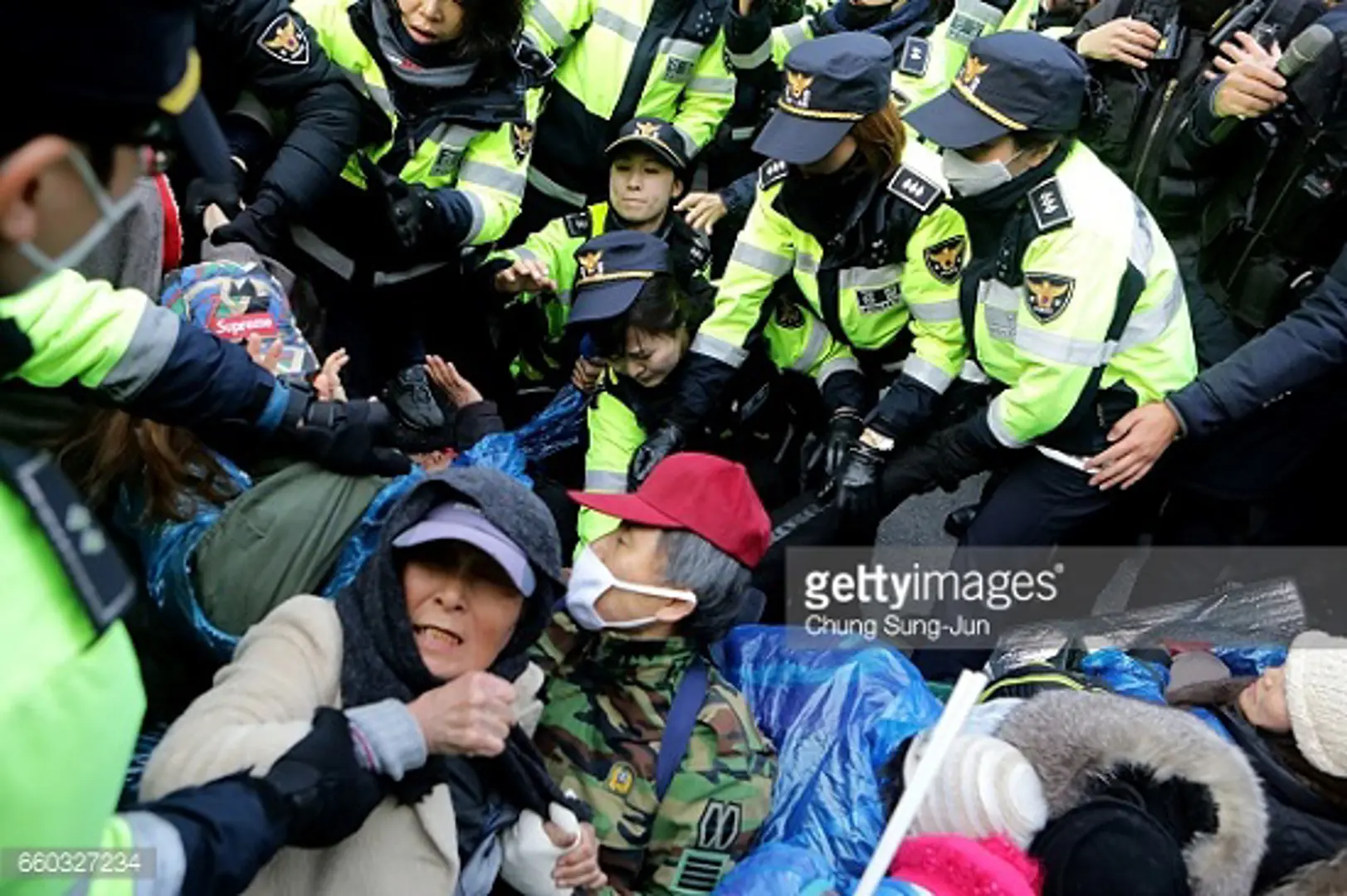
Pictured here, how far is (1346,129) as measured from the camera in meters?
3.07

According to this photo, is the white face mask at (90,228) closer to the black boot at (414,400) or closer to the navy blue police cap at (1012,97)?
the navy blue police cap at (1012,97)

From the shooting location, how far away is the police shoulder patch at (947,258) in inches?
128

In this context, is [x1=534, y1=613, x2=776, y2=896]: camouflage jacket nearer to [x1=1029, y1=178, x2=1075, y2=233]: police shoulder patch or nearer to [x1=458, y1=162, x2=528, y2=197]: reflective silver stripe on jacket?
[x1=1029, y1=178, x2=1075, y2=233]: police shoulder patch

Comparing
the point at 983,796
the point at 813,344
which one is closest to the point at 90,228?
the point at 983,796

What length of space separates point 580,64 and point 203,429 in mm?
2224

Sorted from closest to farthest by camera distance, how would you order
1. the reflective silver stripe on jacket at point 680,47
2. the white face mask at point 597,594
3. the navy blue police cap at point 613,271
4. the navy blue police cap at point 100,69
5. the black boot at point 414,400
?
the navy blue police cap at point 100,69, the white face mask at point 597,594, the navy blue police cap at point 613,271, the black boot at point 414,400, the reflective silver stripe on jacket at point 680,47

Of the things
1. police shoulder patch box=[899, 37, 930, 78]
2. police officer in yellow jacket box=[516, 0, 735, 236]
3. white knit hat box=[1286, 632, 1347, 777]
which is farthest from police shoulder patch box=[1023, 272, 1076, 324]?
police shoulder patch box=[899, 37, 930, 78]

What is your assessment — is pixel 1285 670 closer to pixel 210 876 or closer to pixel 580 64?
pixel 210 876

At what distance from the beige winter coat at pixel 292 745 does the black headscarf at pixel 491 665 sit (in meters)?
0.03

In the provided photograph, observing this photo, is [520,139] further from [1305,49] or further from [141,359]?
[1305,49]

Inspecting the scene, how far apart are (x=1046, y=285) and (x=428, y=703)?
1.85 metres

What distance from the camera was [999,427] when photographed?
10.3 feet

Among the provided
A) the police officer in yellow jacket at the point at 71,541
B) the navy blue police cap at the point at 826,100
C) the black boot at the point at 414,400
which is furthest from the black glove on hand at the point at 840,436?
the police officer in yellow jacket at the point at 71,541

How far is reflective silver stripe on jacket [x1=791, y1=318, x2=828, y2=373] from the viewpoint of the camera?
11.7ft
